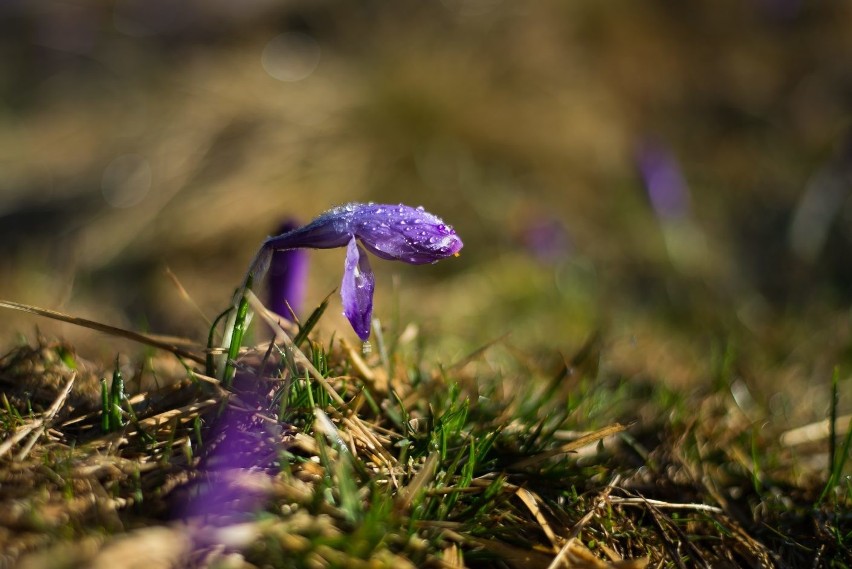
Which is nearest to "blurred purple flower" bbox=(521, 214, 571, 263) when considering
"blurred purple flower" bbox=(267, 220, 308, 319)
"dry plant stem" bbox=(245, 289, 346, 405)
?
"blurred purple flower" bbox=(267, 220, 308, 319)

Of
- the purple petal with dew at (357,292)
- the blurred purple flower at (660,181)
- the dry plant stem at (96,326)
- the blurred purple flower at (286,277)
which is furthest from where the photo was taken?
the blurred purple flower at (660,181)

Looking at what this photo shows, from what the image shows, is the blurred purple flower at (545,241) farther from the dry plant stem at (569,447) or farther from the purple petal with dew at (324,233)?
the purple petal with dew at (324,233)

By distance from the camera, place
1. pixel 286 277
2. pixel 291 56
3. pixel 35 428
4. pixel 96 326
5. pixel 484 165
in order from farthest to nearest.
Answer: pixel 291 56, pixel 484 165, pixel 286 277, pixel 96 326, pixel 35 428

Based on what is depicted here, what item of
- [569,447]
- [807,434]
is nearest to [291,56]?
[807,434]

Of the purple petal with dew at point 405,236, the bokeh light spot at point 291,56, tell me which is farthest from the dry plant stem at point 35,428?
the bokeh light spot at point 291,56

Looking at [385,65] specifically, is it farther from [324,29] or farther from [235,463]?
[235,463]

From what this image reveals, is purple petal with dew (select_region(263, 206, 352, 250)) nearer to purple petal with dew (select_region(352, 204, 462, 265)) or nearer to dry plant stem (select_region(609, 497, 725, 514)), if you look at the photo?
purple petal with dew (select_region(352, 204, 462, 265))

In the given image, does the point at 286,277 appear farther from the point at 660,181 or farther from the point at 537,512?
the point at 660,181
